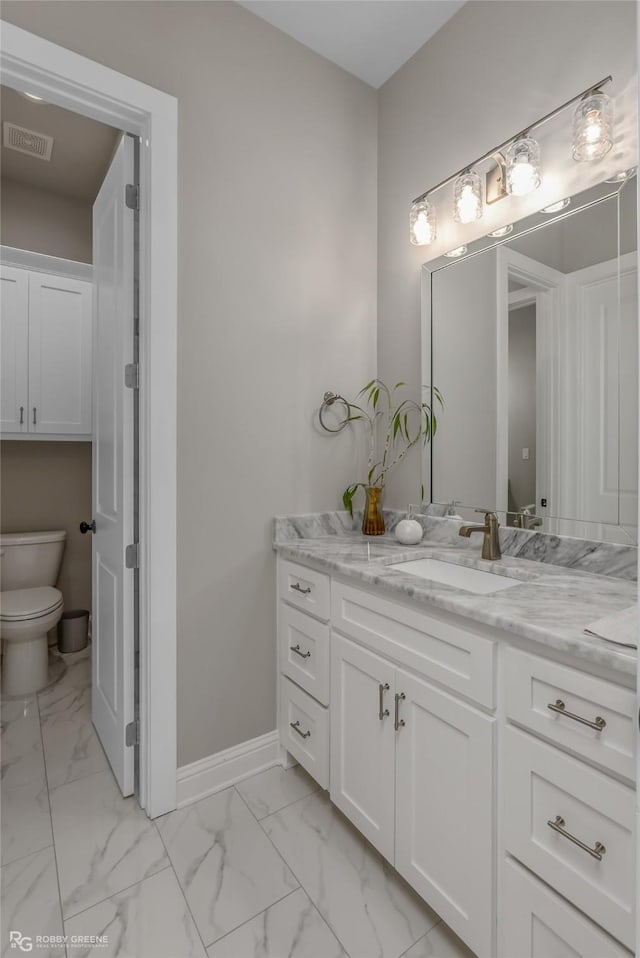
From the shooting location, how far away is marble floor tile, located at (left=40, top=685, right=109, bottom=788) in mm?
1853

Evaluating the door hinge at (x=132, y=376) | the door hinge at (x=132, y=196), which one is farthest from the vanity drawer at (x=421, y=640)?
the door hinge at (x=132, y=196)

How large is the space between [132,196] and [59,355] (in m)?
1.57

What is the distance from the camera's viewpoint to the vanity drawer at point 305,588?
1606 mm

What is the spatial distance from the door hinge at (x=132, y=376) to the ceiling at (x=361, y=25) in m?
1.39

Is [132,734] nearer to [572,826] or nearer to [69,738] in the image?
[69,738]

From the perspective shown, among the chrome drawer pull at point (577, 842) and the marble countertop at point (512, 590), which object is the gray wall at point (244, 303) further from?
the chrome drawer pull at point (577, 842)

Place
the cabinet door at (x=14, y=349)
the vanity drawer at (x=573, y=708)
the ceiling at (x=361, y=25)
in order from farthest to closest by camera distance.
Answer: the cabinet door at (x=14, y=349)
the ceiling at (x=361, y=25)
the vanity drawer at (x=573, y=708)

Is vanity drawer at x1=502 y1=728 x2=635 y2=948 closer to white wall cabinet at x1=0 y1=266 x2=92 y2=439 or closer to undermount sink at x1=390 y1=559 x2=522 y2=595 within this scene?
undermount sink at x1=390 y1=559 x2=522 y2=595

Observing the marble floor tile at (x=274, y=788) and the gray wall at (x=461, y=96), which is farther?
the marble floor tile at (x=274, y=788)

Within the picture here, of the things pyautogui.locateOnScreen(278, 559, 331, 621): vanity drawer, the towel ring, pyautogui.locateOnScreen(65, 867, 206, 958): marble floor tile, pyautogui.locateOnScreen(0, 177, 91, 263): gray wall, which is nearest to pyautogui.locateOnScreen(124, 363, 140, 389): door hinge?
the towel ring

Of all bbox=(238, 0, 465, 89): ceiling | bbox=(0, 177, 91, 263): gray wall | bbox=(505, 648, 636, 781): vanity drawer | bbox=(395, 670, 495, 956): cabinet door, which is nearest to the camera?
bbox=(505, 648, 636, 781): vanity drawer

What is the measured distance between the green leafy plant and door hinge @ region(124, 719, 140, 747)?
112cm

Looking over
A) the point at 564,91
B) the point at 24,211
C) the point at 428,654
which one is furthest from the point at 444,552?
the point at 24,211

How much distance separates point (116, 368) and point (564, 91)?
1660 millimetres
